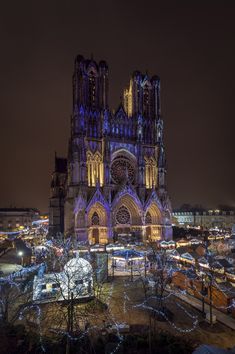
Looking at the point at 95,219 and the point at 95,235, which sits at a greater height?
the point at 95,219

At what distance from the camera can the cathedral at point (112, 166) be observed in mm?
47469

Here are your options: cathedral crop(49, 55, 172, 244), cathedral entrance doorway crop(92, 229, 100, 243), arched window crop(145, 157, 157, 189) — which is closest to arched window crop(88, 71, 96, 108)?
cathedral crop(49, 55, 172, 244)

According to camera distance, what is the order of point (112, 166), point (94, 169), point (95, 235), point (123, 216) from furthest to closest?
1. point (112, 166)
2. point (123, 216)
3. point (94, 169)
4. point (95, 235)

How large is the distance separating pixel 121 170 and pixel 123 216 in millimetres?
9879

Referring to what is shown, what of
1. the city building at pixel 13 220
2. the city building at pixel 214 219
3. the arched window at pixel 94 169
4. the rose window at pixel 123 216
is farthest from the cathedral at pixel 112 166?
the city building at pixel 13 220

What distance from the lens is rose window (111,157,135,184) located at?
53094mm

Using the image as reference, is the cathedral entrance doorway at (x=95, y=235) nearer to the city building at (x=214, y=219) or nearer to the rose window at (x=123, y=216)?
the rose window at (x=123, y=216)

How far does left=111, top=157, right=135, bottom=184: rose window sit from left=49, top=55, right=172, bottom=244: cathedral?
3.4 inches

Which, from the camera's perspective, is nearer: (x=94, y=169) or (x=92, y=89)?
(x=94, y=169)

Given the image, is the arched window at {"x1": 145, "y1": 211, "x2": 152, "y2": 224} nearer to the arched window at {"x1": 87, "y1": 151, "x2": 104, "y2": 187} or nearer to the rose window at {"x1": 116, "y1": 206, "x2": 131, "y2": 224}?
the rose window at {"x1": 116, "y1": 206, "x2": 131, "y2": 224}

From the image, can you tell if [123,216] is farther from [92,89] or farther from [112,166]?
[92,89]

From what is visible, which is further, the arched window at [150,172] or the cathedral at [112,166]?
the arched window at [150,172]

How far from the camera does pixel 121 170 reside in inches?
2114

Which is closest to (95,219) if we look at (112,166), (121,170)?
(112,166)
